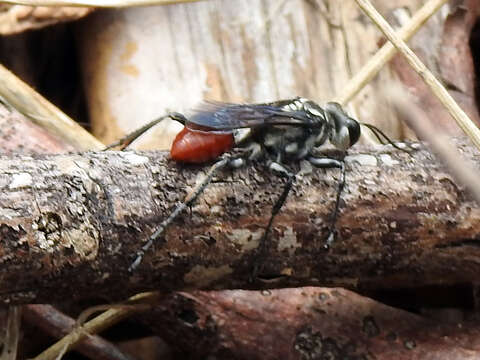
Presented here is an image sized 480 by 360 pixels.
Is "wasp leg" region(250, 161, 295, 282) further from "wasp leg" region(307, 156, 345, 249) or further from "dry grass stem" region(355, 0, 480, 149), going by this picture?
"dry grass stem" region(355, 0, 480, 149)

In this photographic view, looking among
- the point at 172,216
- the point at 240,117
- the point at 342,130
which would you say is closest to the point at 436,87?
the point at 342,130

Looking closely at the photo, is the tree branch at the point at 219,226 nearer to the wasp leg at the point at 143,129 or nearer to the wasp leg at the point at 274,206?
the wasp leg at the point at 274,206

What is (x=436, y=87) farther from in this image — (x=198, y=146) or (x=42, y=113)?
(x=42, y=113)

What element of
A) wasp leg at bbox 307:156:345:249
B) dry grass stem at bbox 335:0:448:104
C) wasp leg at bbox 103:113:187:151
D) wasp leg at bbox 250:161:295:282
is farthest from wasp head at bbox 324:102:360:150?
dry grass stem at bbox 335:0:448:104

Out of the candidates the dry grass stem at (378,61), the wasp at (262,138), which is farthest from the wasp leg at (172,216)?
the dry grass stem at (378,61)

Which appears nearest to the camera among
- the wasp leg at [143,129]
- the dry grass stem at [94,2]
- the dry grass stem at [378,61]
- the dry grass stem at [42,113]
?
the wasp leg at [143,129]

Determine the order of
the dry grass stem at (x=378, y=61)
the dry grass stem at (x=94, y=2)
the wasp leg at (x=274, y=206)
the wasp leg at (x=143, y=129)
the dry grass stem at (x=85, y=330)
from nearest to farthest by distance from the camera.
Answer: the wasp leg at (x=274, y=206), the wasp leg at (x=143, y=129), the dry grass stem at (x=85, y=330), the dry grass stem at (x=94, y=2), the dry grass stem at (x=378, y=61)

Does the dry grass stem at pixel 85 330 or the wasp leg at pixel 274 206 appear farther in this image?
the dry grass stem at pixel 85 330

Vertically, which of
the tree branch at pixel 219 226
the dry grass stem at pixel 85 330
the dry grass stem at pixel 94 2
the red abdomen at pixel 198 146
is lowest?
the dry grass stem at pixel 85 330
